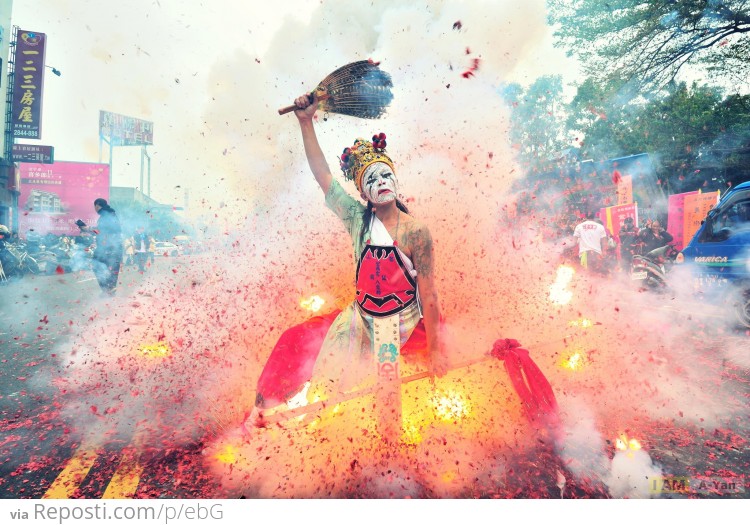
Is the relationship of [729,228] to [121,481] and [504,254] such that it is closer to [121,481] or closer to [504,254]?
[504,254]

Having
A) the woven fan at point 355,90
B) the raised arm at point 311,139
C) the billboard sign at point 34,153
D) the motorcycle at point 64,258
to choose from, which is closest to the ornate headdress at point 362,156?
the raised arm at point 311,139

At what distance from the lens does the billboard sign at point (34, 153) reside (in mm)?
16078

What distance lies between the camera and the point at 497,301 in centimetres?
445

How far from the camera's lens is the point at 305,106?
2.94 meters

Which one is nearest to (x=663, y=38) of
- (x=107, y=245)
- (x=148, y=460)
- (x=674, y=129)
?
(x=674, y=129)

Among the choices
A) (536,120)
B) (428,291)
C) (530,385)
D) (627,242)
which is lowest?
(530,385)

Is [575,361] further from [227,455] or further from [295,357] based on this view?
[227,455]

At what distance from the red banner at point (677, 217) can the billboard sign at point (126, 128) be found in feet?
36.4

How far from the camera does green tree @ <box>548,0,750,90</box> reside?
6.31m

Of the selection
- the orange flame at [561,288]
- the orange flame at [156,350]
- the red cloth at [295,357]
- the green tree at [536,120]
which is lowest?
the orange flame at [156,350]

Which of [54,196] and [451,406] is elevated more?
[54,196]

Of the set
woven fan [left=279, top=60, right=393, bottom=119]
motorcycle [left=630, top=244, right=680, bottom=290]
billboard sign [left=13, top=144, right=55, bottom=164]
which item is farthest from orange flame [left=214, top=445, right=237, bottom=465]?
billboard sign [left=13, top=144, right=55, bottom=164]

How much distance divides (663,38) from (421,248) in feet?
23.7

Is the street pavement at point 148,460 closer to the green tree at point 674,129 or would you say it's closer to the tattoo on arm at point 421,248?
the tattoo on arm at point 421,248
